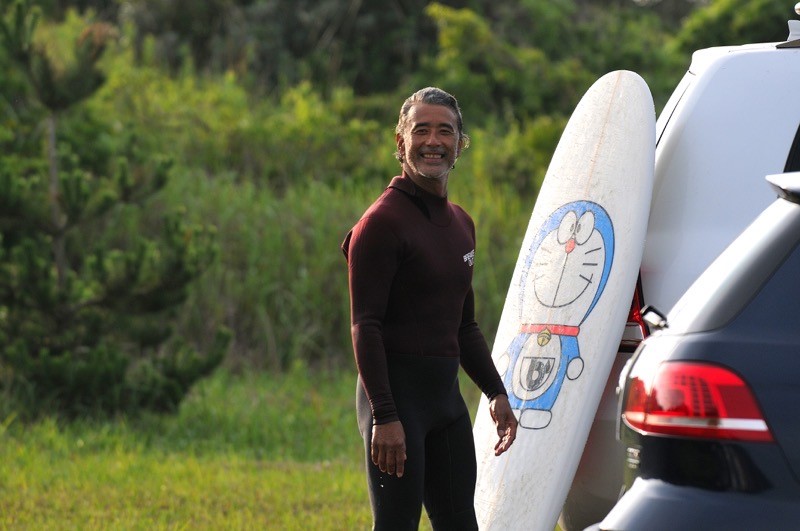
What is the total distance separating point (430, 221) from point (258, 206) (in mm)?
8347

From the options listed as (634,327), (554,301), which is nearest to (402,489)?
(634,327)

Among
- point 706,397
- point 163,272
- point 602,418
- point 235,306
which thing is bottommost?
point 235,306

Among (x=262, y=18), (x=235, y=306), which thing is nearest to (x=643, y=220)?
(x=235, y=306)

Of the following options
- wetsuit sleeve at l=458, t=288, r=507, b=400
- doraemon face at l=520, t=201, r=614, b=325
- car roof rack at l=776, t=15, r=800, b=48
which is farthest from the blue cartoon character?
car roof rack at l=776, t=15, r=800, b=48

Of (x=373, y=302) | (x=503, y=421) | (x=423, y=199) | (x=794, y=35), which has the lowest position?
(x=503, y=421)

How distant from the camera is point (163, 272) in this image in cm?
903

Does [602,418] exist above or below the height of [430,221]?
below

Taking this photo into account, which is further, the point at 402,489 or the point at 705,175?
the point at 705,175

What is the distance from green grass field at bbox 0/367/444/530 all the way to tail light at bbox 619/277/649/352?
2.13 metres

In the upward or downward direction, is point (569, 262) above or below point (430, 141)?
below

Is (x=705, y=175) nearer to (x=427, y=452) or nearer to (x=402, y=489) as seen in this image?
(x=427, y=452)

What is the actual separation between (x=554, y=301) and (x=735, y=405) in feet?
6.57

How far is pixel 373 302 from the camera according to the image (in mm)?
3857

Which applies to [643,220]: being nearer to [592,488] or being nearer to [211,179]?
[592,488]
